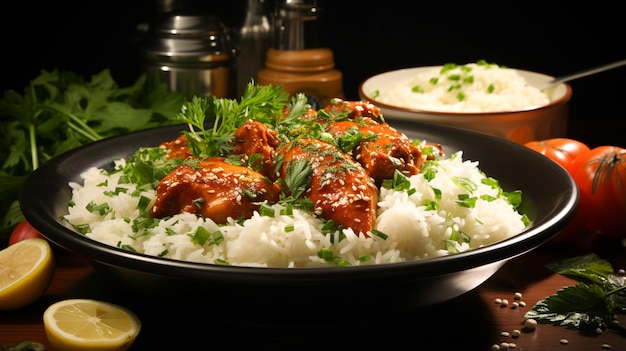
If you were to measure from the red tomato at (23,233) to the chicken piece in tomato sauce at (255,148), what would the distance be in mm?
857

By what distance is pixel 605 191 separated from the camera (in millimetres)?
3031

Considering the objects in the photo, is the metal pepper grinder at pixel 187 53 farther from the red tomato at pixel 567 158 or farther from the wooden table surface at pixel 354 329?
the wooden table surface at pixel 354 329

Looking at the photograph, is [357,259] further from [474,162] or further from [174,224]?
[474,162]

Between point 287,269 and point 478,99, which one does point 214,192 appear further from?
point 478,99

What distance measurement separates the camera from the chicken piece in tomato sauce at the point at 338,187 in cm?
220

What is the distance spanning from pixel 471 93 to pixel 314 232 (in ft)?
6.57

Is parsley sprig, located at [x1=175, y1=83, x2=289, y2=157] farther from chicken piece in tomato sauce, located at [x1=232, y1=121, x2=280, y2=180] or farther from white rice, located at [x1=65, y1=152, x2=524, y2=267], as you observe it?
white rice, located at [x1=65, y1=152, x2=524, y2=267]

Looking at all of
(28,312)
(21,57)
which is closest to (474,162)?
(28,312)

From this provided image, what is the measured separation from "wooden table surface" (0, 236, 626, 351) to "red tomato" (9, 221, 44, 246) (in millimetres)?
327

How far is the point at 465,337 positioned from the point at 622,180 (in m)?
1.14

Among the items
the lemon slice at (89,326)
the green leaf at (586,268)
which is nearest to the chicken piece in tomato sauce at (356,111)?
the green leaf at (586,268)

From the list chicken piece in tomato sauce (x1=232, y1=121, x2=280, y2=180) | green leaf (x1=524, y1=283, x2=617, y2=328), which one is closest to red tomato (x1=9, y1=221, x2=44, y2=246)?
chicken piece in tomato sauce (x1=232, y1=121, x2=280, y2=180)

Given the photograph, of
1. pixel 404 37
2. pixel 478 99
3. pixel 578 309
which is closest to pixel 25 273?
pixel 578 309

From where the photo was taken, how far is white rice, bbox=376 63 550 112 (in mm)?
3771
